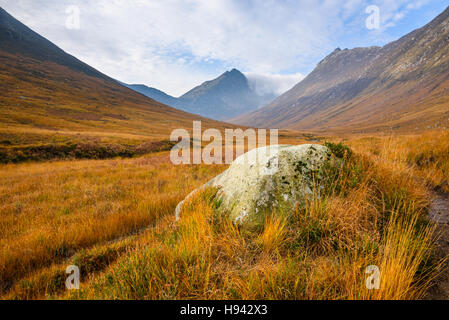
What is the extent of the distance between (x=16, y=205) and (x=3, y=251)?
139 inches

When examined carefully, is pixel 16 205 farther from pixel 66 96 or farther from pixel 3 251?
pixel 66 96

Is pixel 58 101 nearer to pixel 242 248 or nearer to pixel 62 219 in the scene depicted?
pixel 62 219

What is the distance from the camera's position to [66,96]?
76.2m

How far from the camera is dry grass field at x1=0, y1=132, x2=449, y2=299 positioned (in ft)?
6.01

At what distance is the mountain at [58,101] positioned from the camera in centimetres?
3919

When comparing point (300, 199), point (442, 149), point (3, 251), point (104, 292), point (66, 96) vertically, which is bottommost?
point (3, 251)

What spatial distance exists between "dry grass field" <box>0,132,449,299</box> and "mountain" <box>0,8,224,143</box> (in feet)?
90.0

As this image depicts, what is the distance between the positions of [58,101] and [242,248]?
91729mm
